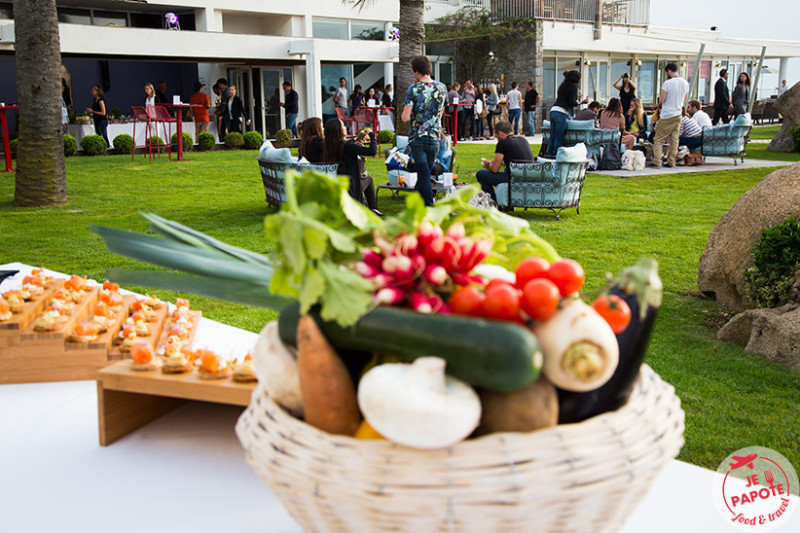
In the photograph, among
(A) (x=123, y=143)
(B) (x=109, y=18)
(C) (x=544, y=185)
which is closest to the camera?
(C) (x=544, y=185)

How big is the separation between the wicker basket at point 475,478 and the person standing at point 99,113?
18.2 m

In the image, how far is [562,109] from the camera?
43.4 ft

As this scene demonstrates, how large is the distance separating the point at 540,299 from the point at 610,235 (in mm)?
7084

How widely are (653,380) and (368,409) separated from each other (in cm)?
49

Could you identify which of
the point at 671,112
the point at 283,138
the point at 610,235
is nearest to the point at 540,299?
the point at 610,235

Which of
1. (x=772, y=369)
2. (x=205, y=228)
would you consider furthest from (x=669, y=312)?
(x=205, y=228)

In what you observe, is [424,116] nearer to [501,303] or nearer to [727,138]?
[501,303]

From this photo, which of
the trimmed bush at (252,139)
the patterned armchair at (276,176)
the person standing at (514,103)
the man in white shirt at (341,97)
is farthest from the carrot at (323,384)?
the man in white shirt at (341,97)

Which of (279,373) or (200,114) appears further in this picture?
(200,114)

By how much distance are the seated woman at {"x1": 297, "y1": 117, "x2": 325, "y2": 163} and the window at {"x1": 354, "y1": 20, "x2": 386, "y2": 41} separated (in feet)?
61.2

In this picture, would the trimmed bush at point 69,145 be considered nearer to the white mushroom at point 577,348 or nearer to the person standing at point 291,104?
the person standing at point 291,104

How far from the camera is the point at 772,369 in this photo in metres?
3.88

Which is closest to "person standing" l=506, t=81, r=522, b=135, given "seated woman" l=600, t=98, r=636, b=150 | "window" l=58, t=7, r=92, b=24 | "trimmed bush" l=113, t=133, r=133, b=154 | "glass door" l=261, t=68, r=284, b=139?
"seated woman" l=600, t=98, r=636, b=150

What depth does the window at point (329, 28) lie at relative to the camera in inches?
990
